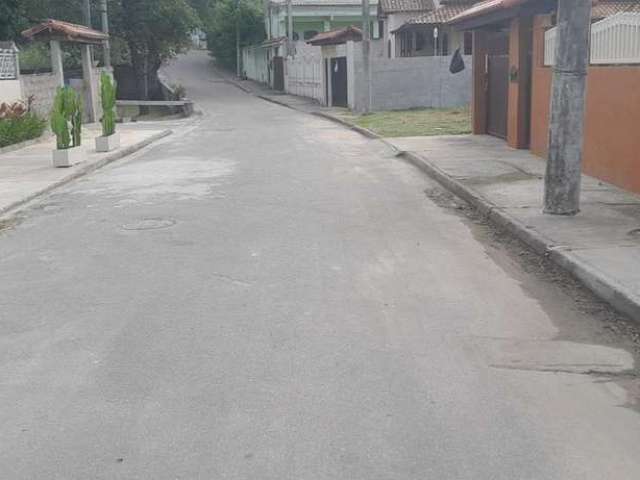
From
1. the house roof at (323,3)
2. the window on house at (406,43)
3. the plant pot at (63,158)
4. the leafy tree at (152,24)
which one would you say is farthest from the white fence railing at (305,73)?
the plant pot at (63,158)

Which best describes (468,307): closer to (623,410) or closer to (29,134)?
(623,410)

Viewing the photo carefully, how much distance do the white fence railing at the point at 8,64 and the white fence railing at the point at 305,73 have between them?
1746cm

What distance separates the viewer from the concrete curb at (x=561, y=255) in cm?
636

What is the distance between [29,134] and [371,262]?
51.7 feet

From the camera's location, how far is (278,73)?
50.9 metres

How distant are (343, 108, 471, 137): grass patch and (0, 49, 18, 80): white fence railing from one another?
9.80 meters

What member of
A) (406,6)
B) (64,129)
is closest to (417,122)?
(64,129)

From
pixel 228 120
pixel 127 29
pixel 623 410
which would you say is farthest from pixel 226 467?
pixel 127 29

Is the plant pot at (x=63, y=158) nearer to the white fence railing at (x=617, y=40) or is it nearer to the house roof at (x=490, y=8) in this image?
the house roof at (x=490, y=8)

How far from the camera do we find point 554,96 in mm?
9492

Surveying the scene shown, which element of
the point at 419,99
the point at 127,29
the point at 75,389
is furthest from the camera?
the point at 127,29

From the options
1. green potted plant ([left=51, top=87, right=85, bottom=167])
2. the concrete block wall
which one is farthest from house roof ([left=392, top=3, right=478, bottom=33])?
green potted plant ([left=51, top=87, right=85, bottom=167])

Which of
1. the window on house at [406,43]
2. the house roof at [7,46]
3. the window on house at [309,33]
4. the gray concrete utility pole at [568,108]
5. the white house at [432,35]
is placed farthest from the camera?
the window on house at [309,33]

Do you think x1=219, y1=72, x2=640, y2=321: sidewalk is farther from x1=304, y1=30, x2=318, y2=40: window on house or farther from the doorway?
x1=304, y1=30, x2=318, y2=40: window on house
